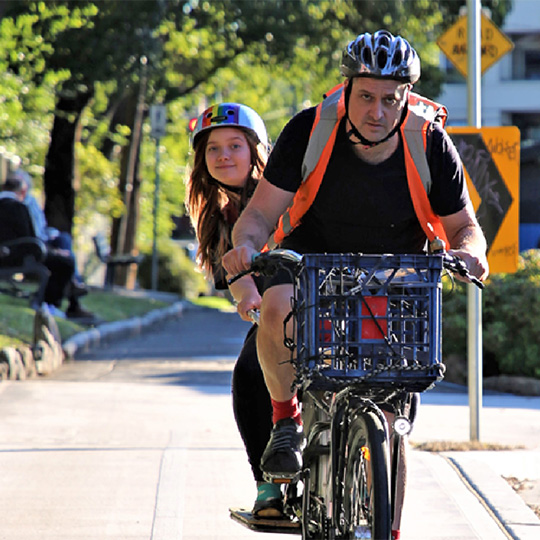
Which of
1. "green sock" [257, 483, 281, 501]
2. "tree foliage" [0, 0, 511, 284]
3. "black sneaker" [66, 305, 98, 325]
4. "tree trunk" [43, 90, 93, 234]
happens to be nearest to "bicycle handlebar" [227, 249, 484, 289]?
"green sock" [257, 483, 281, 501]

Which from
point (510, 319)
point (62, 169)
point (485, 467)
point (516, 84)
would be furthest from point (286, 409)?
point (516, 84)

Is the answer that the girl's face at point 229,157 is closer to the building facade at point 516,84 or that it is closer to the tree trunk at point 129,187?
the tree trunk at point 129,187

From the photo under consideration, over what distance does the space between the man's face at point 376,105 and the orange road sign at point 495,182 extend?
3.66 m

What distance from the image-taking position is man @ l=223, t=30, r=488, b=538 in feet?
13.0

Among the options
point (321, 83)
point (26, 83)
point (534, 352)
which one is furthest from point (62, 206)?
point (534, 352)

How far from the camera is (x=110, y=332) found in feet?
54.7

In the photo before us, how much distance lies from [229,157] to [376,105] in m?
1.23

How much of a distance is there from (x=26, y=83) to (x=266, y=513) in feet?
46.5

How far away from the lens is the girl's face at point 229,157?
504cm

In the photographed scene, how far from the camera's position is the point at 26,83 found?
58.4 feet

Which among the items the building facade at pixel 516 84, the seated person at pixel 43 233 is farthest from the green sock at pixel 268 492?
the building facade at pixel 516 84

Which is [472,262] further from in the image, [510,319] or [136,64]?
[136,64]

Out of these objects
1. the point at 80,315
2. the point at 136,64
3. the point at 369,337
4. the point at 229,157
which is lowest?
the point at 80,315

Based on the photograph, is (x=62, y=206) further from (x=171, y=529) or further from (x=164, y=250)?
(x=171, y=529)
